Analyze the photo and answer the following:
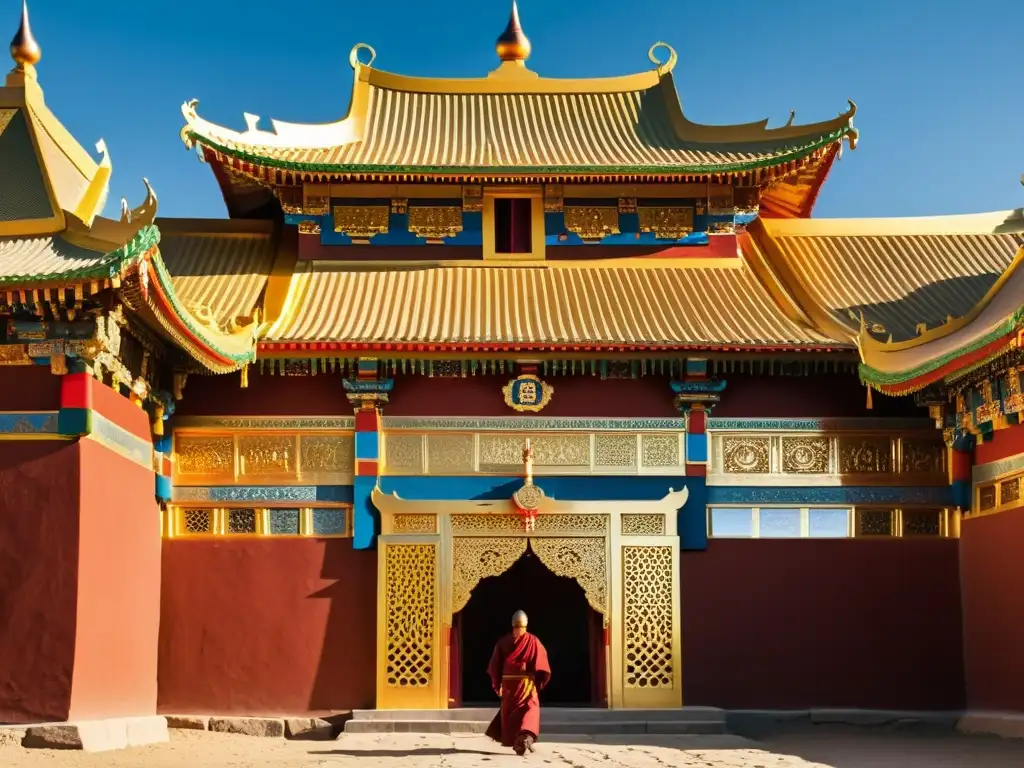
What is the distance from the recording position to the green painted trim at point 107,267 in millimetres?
12141

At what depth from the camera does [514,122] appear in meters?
20.6

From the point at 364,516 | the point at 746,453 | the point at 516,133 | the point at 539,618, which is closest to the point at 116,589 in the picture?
the point at 364,516

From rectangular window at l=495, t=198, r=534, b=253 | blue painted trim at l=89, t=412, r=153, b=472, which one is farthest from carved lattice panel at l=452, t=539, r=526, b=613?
rectangular window at l=495, t=198, r=534, b=253

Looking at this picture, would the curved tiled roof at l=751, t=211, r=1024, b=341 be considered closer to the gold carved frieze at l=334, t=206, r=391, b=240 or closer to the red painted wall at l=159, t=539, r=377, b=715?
the gold carved frieze at l=334, t=206, r=391, b=240

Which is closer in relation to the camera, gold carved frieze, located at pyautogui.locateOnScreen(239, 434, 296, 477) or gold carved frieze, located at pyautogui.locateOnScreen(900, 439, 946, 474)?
gold carved frieze, located at pyautogui.locateOnScreen(239, 434, 296, 477)

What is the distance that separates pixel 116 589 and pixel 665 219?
841 centimetres

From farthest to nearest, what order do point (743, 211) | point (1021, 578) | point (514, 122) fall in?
point (514, 122)
point (743, 211)
point (1021, 578)

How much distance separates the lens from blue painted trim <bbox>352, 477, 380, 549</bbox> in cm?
Result: 1589

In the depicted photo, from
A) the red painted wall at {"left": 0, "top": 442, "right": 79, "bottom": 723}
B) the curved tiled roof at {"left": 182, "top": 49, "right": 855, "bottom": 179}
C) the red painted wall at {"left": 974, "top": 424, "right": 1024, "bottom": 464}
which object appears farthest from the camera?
the curved tiled roof at {"left": 182, "top": 49, "right": 855, "bottom": 179}

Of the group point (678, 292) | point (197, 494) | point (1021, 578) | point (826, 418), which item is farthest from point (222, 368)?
point (1021, 578)

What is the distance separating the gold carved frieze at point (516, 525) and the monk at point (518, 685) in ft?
8.22

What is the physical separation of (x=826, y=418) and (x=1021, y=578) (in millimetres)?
2984

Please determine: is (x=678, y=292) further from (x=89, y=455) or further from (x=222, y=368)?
(x=89, y=455)

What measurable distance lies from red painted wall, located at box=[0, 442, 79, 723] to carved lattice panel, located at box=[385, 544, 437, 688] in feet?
13.2
